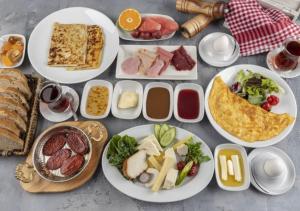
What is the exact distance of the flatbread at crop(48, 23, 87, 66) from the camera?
1.95 m

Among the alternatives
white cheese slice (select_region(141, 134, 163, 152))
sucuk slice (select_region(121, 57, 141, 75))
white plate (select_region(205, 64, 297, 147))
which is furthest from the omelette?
sucuk slice (select_region(121, 57, 141, 75))

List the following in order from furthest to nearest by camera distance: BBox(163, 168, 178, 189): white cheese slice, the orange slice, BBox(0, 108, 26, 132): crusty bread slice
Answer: the orange slice, BBox(0, 108, 26, 132): crusty bread slice, BBox(163, 168, 178, 189): white cheese slice

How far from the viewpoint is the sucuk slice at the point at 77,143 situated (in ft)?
5.32

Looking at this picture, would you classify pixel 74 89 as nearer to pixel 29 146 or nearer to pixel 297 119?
pixel 29 146

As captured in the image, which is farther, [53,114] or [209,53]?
[209,53]

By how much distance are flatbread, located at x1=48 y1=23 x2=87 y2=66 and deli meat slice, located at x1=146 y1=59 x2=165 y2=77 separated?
0.41 metres

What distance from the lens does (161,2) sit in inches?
86.9

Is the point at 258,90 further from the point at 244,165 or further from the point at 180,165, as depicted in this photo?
the point at 180,165

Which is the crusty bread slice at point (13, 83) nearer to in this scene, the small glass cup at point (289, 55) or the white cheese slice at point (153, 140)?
the white cheese slice at point (153, 140)

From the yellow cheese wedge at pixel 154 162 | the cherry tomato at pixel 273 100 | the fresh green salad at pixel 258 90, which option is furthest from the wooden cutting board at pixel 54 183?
the cherry tomato at pixel 273 100

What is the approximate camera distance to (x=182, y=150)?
1640 millimetres

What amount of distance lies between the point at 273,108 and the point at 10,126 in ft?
4.72

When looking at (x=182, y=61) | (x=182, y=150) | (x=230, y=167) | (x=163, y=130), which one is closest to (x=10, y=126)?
(x=163, y=130)

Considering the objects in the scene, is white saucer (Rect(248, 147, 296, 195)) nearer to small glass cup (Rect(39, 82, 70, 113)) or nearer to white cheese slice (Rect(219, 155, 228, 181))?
white cheese slice (Rect(219, 155, 228, 181))
